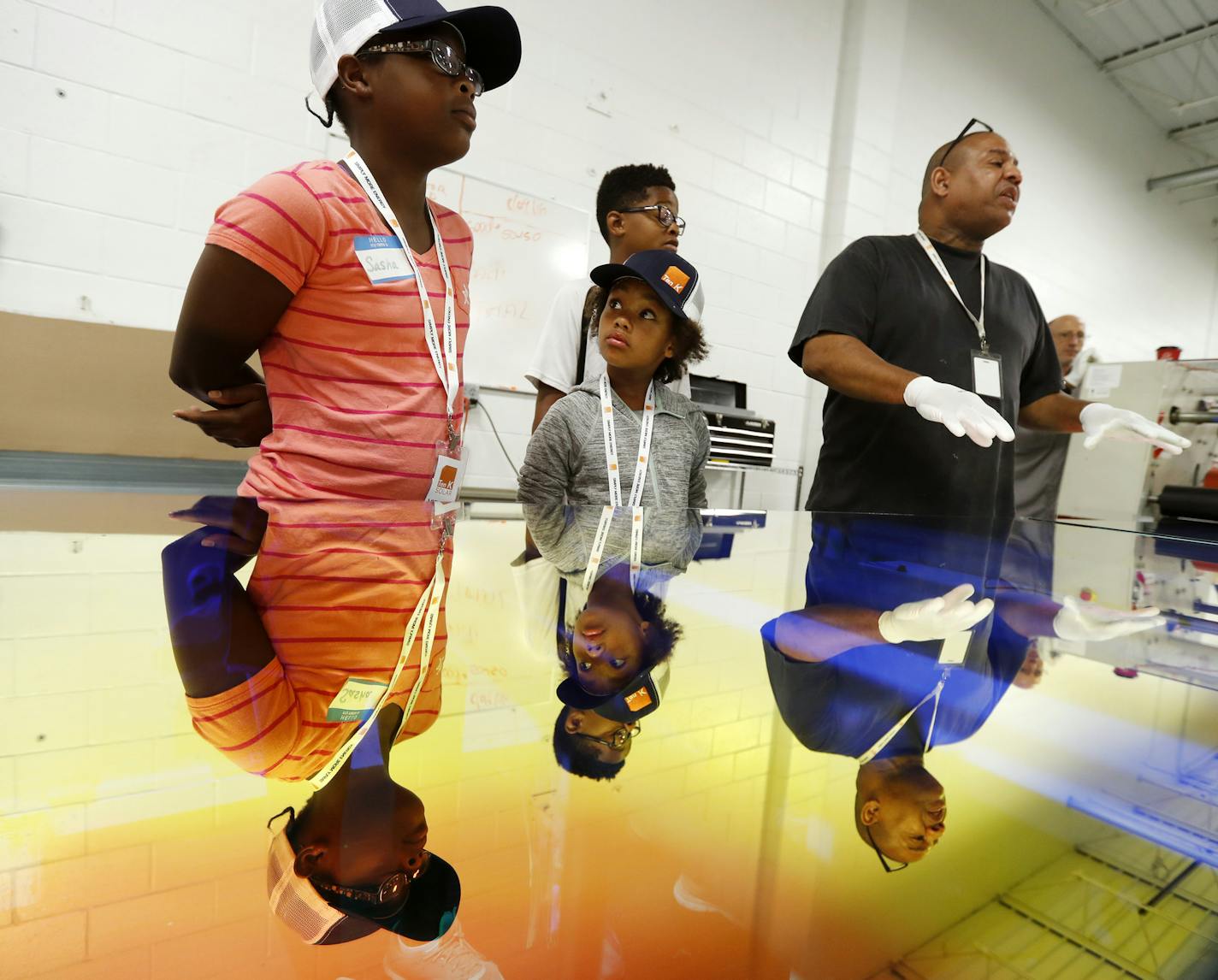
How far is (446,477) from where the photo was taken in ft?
2.88

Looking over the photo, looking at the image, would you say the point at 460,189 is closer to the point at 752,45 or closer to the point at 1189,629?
the point at 752,45

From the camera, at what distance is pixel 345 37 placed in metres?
0.87

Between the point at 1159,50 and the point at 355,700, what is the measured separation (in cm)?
752

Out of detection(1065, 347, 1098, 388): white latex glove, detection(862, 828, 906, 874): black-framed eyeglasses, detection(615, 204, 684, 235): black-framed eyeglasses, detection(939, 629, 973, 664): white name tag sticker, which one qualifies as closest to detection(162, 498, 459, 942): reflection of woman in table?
detection(862, 828, 906, 874): black-framed eyeglasses

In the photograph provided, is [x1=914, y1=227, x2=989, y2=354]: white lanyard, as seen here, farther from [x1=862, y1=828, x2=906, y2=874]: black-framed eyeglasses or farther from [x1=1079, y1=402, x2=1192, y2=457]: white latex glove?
[x1=862, y1=828, x2=906, y2=874]: black-framed eyeglasses

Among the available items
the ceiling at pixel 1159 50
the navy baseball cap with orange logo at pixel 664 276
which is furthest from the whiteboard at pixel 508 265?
the ceiling at pixel 1159 50

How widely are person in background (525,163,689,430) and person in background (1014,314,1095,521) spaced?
2.43 m

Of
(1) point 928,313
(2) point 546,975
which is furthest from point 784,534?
(2) point 546,975

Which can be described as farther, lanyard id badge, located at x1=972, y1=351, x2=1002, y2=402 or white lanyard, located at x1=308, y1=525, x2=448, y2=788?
lanyard id badge, located at x1=972, y1=351, x2=1002, y2=402

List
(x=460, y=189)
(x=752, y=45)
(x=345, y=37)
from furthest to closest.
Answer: (x=752, y=45), (x=460, y=189), (x=345, y=37)

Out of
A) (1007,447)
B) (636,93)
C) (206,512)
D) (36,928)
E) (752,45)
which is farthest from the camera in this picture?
(752,45)

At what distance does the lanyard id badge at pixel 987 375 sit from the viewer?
1347 mm

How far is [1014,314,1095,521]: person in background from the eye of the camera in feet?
11.1

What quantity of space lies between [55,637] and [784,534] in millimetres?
837
